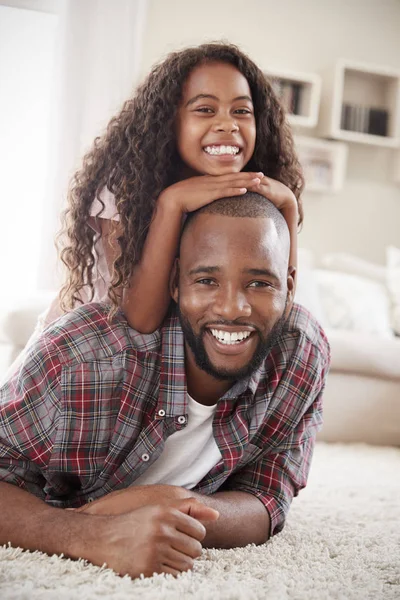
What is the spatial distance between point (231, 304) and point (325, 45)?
3.81m

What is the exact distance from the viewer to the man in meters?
1.41

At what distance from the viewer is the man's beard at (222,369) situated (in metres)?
1.49

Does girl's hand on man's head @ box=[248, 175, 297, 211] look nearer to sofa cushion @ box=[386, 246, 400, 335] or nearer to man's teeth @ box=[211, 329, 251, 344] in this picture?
man's teeth @ box=[211, 329, 251, 344]

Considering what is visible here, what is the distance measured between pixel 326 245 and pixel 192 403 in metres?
3.45

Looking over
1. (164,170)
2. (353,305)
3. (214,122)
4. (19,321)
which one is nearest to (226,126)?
(214,122)

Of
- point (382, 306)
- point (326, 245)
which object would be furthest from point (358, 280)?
point (326, 245)

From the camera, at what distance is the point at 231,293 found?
4.72ft

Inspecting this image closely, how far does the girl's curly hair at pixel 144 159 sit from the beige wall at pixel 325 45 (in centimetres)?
274

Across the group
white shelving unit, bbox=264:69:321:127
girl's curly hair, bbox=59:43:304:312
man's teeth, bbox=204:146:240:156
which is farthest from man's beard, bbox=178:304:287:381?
white shelving unit, bbox=264:69:321:127

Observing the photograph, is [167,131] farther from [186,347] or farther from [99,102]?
[99,102]

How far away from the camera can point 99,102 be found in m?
3.92

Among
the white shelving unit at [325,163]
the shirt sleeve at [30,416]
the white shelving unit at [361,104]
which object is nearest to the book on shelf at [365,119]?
the white shelving unit at [361,104]

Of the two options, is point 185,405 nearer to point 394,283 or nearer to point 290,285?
point 290,285

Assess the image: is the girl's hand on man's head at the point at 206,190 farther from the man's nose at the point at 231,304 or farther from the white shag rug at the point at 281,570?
the white shag rug at the point at 281,570
